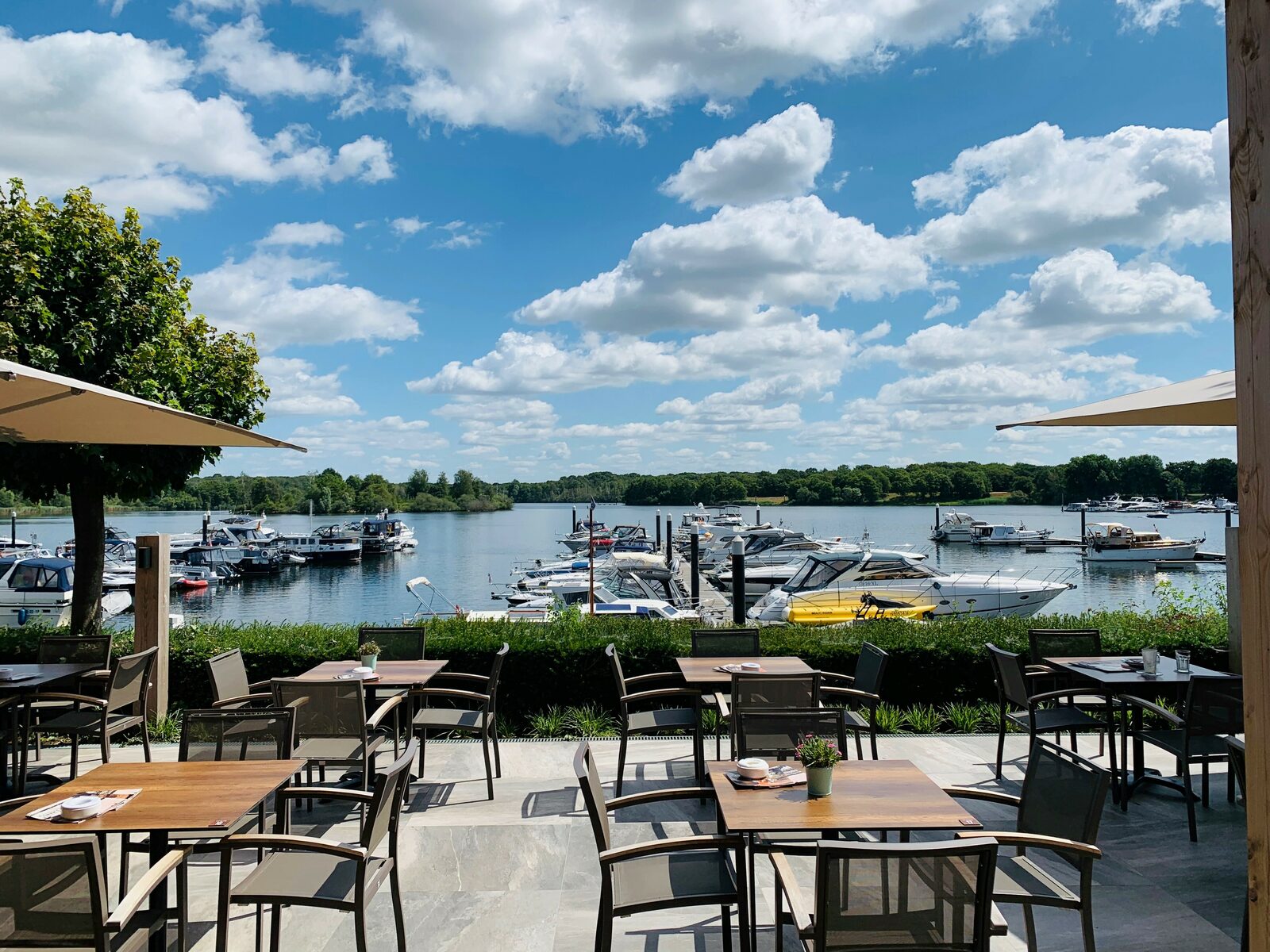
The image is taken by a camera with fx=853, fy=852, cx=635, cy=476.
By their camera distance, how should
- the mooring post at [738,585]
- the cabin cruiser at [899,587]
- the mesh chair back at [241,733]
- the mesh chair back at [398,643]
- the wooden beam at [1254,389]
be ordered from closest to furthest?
the wooden beam at [1254,389], the mesh chair back at [241,733], the mesh chair back at [398,643], the mooring post at [738,585], the cabin cruiser at [899,587]

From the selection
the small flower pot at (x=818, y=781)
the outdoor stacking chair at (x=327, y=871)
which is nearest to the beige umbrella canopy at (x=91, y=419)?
the outdoor stacking chair at (x=327, y=871)

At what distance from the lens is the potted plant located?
3387 mm

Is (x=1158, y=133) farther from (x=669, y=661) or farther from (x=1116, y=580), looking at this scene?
(x=1116, y=580)

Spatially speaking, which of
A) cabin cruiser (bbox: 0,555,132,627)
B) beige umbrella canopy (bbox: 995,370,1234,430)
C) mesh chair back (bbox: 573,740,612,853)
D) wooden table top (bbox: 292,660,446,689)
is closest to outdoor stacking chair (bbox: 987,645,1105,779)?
beige umbrella canopy (bbox: 995,370,1234,430)

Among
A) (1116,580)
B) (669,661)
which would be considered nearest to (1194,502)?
(1116,580)

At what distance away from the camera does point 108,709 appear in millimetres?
5836

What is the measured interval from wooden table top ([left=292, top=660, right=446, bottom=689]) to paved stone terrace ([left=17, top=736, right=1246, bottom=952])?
0.78 m

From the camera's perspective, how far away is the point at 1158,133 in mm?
10508

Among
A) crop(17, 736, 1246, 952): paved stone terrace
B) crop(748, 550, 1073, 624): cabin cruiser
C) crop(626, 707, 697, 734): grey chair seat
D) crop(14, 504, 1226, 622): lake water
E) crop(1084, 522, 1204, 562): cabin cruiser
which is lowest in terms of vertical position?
crop(14, 504, 1226, 622): lake water

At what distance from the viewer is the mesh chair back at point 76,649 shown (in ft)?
22.4

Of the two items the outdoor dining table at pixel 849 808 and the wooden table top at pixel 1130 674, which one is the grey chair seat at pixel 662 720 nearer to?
the outdoor dining table at pixel 849 808

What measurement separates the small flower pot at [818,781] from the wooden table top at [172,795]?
2.21 meters

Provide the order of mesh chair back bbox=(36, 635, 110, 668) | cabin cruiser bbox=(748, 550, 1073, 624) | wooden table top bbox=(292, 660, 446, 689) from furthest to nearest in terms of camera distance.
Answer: cabin cruiser bbox=(748, 550, 1073, 624), mesh chair back bbox=(36, 635, 110, 668), wooden table top bbox=(292, 660, 446, 689)

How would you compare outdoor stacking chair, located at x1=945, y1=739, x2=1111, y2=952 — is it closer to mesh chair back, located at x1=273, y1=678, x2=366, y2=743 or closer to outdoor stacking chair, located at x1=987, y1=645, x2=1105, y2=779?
outdoor stacking chair, located at x1=987, y1=645, x2=1105, y2=779
